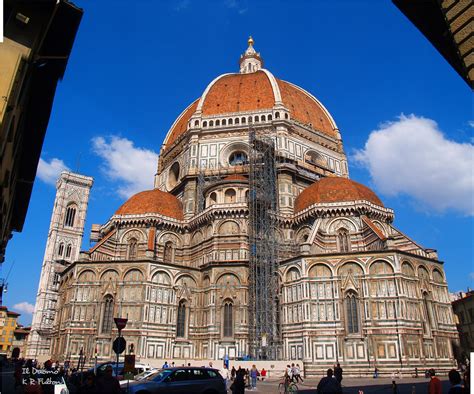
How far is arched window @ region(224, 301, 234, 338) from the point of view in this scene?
31953 millimetres

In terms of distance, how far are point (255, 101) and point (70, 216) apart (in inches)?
1390

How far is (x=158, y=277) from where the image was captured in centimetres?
3253

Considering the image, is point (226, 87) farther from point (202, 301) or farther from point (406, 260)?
point (406, 260)

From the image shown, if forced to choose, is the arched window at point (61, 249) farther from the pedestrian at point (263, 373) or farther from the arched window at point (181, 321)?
the pedestrian at point (263, 373)

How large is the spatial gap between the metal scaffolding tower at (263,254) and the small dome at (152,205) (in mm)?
8456

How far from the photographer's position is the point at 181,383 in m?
12.2

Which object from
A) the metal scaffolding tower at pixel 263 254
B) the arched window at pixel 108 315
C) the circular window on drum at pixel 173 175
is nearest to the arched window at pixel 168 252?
the arched window at pixel 108 315

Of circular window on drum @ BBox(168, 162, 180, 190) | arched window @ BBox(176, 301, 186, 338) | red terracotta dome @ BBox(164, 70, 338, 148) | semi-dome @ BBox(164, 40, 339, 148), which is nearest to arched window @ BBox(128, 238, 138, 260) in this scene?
arched window @ BBox(176, 301, 186, 338)

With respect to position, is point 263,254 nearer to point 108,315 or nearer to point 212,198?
point 212,198

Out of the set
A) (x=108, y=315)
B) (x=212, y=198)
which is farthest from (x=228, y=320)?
(x=212, y=198)

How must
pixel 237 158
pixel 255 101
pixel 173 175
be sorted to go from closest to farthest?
pixel 237 158 → pixel 255 101 → pixel 173 175

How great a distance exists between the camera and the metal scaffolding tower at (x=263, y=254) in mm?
30516

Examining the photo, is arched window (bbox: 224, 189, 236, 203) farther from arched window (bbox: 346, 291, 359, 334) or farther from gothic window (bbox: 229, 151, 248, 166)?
arched window (bbox: 346, 291, 359, 334)

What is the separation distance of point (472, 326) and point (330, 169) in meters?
23.8
